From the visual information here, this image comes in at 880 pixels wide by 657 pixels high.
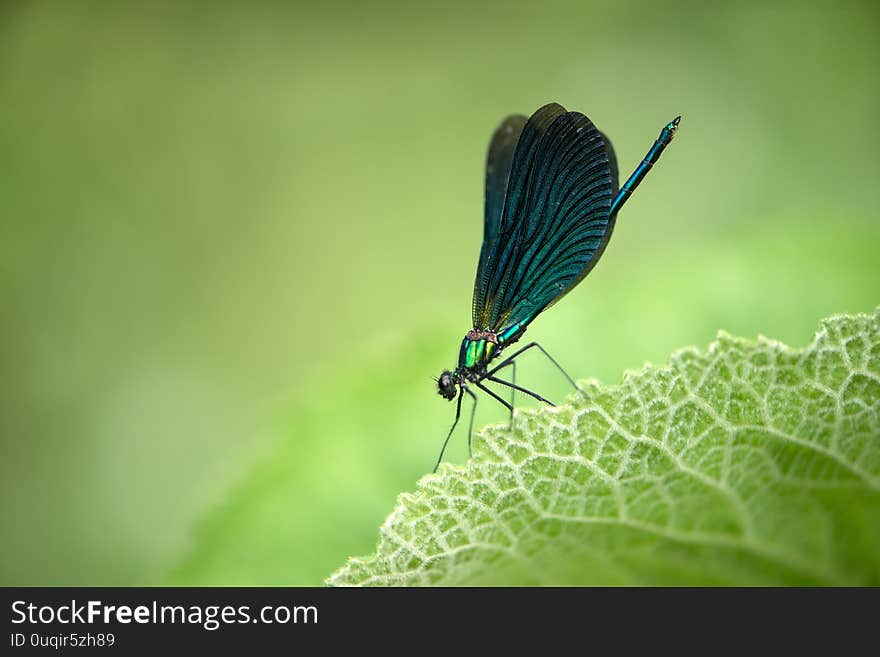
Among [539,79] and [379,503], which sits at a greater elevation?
[539,79]

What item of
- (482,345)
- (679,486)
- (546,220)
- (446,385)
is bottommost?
(679,486)

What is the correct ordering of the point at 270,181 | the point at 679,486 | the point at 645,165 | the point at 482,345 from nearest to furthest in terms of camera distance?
1. the point at 679,486
2. the point at 645,165
3. the point at 482,345
4. the point at 270,181

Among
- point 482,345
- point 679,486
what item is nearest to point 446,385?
point 482,345

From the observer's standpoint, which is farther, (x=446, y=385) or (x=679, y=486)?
(x=446, y=385)

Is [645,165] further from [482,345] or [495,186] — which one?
[482,345]

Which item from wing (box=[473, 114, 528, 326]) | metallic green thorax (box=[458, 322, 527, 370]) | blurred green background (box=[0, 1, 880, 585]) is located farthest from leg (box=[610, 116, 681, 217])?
blurred green background (box=[0, 1, 880, 585])

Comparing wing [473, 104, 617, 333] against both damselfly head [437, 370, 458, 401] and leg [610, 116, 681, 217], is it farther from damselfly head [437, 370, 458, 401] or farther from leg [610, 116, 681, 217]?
damselfly head [437, 370, 458, 401]
